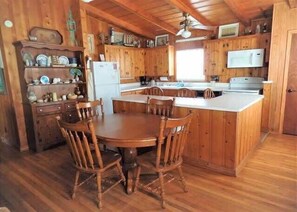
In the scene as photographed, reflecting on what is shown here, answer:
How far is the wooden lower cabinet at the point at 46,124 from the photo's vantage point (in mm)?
3487

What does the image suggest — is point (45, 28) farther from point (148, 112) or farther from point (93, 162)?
point (93, 162)

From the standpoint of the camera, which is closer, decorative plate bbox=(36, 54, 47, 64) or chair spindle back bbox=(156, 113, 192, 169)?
chair spindle back bbox=(156, 113, 192, 169)

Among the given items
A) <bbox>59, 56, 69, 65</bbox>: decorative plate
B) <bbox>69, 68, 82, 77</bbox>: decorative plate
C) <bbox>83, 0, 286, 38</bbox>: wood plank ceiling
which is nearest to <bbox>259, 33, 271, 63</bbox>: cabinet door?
<bbox>83, 0, 286, 38</bbox>: wood plank ceiling

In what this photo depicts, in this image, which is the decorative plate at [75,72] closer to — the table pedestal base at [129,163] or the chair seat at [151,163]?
the table pedestal base at [129,163]

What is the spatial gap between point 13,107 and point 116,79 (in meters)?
2.30

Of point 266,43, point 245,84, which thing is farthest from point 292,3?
point 245,84

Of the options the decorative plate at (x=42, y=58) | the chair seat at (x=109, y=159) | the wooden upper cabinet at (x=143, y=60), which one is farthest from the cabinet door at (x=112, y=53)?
the chair seat at (x=109, y=159)

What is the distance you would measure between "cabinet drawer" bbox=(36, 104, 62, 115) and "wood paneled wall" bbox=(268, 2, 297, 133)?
416cm

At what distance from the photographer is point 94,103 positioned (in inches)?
115

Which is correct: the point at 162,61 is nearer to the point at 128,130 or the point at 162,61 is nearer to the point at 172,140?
the point at 128,130

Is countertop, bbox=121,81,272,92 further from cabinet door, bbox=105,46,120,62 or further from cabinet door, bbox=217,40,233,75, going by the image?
cabinet door, bbox=105,46,120,62

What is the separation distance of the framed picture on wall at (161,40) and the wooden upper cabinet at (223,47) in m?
1.39

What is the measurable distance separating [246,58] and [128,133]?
3.68 meters

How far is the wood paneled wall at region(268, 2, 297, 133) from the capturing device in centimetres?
372
